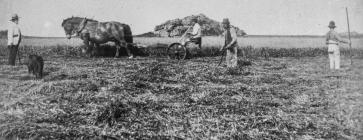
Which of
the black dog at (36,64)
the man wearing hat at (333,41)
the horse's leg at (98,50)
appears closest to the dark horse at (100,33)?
the horse's leg at (98,50)

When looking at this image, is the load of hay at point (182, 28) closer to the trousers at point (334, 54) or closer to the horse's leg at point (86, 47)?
the horse's leg at point (86, 47)

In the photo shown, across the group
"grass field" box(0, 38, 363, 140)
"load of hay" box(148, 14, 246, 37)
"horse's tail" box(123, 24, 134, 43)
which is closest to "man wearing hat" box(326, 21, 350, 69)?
"grass field" box(0, 38, 363, 140)

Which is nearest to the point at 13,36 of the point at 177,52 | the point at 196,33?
the point at 177,52

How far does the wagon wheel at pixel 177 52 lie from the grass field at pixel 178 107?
4185 mm

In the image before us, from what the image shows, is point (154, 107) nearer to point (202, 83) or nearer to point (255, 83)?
point (202, 83)

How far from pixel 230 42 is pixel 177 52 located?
2.91 metres

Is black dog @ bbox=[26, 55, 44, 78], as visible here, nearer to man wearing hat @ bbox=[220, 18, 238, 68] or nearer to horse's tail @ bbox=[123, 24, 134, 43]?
man wearing hat @ bbox=[220, 18, 238, 68]

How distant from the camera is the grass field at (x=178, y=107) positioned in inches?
190

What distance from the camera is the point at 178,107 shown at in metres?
6.04

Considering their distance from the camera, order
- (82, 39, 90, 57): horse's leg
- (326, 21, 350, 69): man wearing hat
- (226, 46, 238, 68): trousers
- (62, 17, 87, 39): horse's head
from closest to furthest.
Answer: (326, 21, 350, 69): man wearing hat < (226, 46, 238, 68): trousers < (82, 39, 90, 57): horse's leg < (62, 17, 87, 39): horse's head

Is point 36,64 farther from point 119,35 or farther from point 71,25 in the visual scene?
point 71,25

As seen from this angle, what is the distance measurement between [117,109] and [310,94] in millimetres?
4433

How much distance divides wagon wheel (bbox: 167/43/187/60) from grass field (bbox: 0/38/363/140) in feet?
13.7

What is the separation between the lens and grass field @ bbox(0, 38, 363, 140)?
4.82 m
